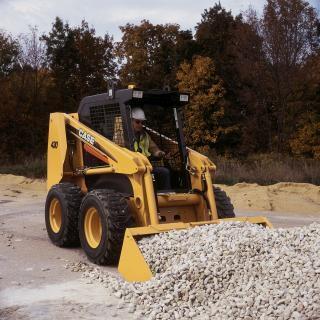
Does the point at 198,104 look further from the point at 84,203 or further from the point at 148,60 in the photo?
the point at 84,203

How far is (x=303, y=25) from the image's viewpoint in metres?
28.6

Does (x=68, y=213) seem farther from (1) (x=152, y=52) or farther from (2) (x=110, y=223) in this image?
(1) (x=152, y=52)

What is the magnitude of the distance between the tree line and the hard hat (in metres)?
20.1

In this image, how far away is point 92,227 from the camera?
306 inches

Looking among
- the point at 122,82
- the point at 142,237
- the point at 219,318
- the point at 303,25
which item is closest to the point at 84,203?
the point at 142,237

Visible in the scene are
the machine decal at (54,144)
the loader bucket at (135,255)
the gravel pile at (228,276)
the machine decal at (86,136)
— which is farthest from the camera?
the machine decal at (54,144)

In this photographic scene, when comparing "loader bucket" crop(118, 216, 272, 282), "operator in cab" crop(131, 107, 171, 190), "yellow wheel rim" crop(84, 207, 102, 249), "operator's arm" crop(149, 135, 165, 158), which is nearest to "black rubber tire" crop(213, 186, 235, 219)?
"operator in cab" crop(131, 107, 171, 190)

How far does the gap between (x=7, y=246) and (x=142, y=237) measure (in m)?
3.15

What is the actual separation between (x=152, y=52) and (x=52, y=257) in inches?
1209

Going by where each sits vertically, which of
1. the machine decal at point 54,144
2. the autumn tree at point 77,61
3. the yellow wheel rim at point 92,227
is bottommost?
the yellow wheel rim at point 92,227

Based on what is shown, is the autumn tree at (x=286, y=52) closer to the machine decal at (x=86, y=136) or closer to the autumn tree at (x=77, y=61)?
the autumn tree at (x=77, y=61)

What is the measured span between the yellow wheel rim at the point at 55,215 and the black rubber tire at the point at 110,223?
148 centimetres

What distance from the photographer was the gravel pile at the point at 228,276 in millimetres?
5004

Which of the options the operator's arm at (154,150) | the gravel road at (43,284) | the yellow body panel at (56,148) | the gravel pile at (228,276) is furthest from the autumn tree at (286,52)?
the gravel pile at (228,276)
